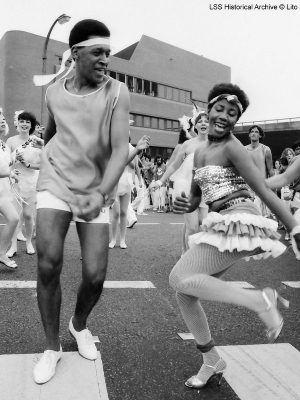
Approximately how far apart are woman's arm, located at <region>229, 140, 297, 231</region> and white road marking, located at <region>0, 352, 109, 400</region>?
4.58ft

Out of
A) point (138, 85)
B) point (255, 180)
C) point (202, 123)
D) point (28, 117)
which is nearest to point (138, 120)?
point (138, 85)

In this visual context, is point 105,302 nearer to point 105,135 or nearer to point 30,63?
point 105,135

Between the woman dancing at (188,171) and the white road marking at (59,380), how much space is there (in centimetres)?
301

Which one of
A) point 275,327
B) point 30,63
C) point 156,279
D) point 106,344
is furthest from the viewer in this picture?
point 30,63

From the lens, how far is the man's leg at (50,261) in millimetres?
2674

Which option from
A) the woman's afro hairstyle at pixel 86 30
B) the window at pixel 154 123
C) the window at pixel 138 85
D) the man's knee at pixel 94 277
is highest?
the window at pixel 138 85

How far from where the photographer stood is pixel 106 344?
A: 10.8 ft

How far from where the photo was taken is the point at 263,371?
9.21ft

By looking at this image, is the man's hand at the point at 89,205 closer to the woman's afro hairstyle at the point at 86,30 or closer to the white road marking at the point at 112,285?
the woman's afro hairstyle at the point at 86,30

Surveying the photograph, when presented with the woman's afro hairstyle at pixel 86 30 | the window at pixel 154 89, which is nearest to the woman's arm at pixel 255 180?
the woman's afro hairstyle at pixel 86 30

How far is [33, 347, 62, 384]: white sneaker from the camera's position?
8.48 feet

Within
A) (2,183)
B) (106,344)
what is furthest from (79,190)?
(2,183)

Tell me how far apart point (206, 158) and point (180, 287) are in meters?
0.84

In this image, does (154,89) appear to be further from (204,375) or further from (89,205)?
(204,375)
